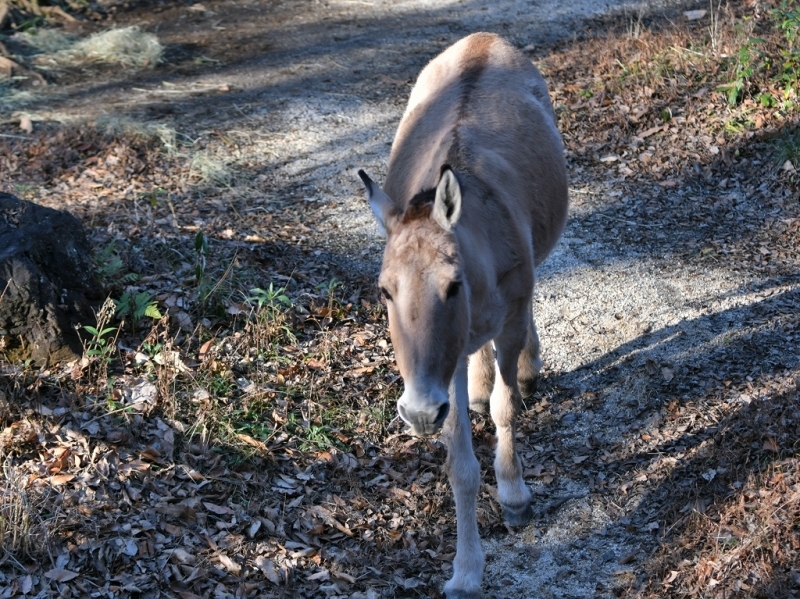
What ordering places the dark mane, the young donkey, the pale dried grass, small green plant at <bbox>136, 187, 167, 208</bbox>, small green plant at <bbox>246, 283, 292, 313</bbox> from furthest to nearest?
1. the pale dried grass
2. small green plant at <bbox>136, 187, 167, 208</bbox>
3. small green plant at <bbox>246, 283, 292, 313</bbox>
4. the dark mane
5. the young donkey

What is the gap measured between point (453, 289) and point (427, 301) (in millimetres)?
169

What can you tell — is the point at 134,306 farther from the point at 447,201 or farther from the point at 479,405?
the point at 447,201

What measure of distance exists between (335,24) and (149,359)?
29.7 feet

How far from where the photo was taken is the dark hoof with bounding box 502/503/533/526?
18.4 feet

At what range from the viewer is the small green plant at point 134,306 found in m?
6.53

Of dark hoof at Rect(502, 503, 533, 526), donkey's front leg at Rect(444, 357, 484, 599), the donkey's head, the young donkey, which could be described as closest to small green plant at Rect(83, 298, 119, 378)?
the young donkey

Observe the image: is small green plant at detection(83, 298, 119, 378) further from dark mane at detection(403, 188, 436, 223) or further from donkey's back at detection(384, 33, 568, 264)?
dark mane at detection(403, 188, 436, 223)

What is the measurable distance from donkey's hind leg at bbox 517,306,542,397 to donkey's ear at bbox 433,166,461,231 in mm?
2353

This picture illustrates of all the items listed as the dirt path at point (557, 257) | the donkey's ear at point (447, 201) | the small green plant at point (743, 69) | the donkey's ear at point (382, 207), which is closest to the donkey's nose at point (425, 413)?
the donkey's ear at point (447, 201)

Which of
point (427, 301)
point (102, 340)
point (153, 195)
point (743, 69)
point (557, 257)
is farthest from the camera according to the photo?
point (743, 69)

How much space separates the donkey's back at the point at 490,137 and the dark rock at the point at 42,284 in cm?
242

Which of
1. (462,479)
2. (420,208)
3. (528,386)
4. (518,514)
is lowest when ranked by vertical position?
(518,514)

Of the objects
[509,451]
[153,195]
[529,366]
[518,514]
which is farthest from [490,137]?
[153,195]

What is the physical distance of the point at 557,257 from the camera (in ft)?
27.2
